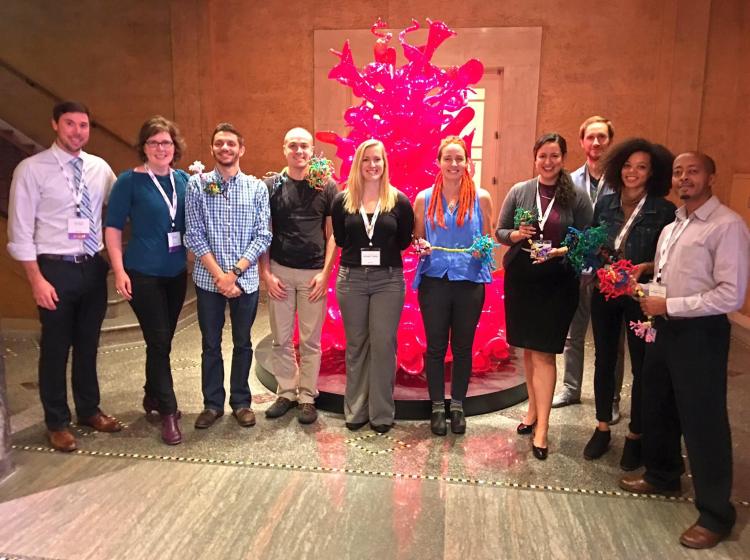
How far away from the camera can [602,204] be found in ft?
9.45

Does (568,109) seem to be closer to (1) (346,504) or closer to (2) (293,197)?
(2) (293,197)

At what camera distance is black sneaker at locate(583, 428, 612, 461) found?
308cm

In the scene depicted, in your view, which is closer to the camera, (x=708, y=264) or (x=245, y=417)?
(x=708, y=264)

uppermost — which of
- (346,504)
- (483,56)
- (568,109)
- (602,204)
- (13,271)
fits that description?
(483,56)

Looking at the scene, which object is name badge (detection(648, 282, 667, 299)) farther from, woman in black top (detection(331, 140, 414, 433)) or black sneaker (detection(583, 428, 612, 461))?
woman in black top (detection(331, 140, 414, 433))

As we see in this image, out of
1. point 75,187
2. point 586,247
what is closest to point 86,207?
point 75,187

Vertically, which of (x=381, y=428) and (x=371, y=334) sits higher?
(x=371, y=334)

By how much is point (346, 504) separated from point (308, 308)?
114 cm

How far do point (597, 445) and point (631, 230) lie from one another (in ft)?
3.75

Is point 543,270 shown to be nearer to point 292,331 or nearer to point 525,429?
point 525,429

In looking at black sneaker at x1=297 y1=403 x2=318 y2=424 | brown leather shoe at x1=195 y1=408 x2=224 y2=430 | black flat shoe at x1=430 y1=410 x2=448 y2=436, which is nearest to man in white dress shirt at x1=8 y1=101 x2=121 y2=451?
brown leather shoe at x1=195 y1=408 x2=224 y2=430

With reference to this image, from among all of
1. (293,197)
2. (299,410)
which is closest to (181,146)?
(293,197)

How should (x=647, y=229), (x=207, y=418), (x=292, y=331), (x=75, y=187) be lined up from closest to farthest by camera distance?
(x=647, y=229), (x=75, y=187), (x=207, y=418), (x=292, y=331)

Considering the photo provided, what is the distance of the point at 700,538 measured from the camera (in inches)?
92.8
